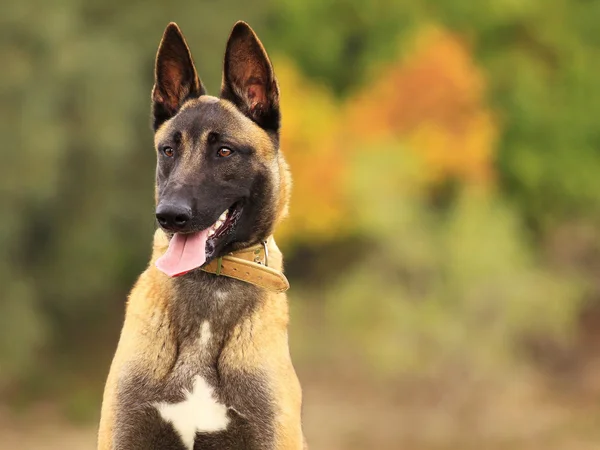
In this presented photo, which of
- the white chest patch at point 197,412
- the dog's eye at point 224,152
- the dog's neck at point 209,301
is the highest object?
the dog's eye at point 224,152

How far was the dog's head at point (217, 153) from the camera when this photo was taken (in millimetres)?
4195

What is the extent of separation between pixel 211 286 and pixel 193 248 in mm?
253

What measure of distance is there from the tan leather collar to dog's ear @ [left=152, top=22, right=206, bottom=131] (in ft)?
2.16

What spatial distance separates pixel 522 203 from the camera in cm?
2698

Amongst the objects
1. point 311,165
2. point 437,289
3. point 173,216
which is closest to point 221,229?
point 173,216

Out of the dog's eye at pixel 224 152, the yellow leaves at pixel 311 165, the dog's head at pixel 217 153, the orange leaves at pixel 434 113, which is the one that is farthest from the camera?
the orange leaves at pixel 434 113

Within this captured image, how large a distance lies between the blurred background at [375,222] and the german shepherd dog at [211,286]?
50.2ft

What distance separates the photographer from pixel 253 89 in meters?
4.54

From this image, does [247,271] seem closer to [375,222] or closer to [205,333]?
[205,333]

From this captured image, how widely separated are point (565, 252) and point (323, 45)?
27.0ft

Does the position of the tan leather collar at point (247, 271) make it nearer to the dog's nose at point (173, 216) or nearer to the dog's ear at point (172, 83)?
the dog's nose at point (173, 216)

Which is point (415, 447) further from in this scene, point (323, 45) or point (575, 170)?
point (323, 45)

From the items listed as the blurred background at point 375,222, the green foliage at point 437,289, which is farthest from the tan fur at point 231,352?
the green foliage at point 437,289

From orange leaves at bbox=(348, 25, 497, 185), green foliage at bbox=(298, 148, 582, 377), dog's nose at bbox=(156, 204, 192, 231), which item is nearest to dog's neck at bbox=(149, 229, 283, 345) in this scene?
dog's nose at bbox=(156, 204, 192, 231)
